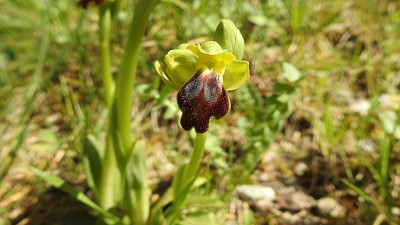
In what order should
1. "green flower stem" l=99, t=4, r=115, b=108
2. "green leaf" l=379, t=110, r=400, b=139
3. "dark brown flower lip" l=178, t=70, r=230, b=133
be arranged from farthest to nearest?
"green leaf" l=379, t=110, r=400, b=139 → "green flower stem" l=99, t=4, r=115, b=108 → "dark brown flower lip" l=178, t=70, r=230, b=133

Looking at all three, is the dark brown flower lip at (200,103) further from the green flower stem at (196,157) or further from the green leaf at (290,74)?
the green leaf at (290,74)

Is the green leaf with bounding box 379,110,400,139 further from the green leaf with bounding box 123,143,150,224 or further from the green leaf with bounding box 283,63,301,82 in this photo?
the green leaf with bounding box 123,143,150,224

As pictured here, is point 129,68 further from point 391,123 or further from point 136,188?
point 391,123

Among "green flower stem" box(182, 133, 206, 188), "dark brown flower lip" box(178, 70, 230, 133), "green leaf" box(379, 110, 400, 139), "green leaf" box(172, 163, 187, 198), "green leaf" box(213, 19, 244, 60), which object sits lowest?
"green leaf" box(379, 110, 400, 139)

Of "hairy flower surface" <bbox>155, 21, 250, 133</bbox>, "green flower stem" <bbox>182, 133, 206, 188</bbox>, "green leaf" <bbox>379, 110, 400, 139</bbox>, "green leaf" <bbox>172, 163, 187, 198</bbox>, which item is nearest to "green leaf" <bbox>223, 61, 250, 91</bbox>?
"hairy flower surface" <bbox>155, 21, 250, 133</bbox>

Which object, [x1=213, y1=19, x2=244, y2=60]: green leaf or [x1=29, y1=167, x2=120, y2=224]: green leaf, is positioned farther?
[x1=29, y1=167, x2=120, y2=224]: green leaf

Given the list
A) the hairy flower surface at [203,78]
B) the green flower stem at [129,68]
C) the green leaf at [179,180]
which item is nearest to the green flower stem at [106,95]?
the green flower stem at [129,68]
